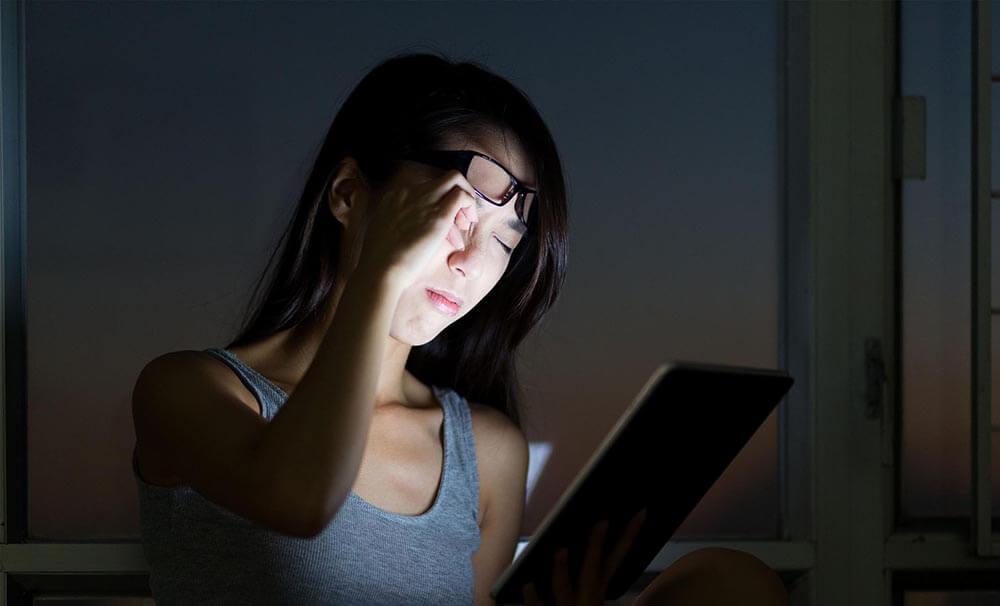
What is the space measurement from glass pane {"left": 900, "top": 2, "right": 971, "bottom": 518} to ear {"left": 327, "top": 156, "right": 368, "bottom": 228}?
106cm

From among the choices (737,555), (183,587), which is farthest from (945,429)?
(183,587)

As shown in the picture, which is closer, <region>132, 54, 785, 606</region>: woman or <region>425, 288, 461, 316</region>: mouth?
<region>132, 54, 785, 606</region>: woman

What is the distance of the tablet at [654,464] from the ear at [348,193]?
497mm

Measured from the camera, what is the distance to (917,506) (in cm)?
177

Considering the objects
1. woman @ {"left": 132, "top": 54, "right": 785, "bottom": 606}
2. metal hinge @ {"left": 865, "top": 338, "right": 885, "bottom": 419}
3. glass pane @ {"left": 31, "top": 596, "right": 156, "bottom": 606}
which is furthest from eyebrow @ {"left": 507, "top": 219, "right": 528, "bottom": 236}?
glass pane @ {"left": 31, "top": 596, "right": 156, "bottom": 606}

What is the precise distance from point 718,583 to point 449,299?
1.73 feet

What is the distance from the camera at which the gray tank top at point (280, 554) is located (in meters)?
1.21

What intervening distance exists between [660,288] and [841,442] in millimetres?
437

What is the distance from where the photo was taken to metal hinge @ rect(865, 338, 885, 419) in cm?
168

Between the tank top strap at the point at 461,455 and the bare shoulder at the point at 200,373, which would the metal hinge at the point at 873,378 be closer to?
the tank top strap at the point at 461,455

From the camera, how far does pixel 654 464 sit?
114 centimetres

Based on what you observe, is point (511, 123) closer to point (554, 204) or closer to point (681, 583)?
point (554, 204)

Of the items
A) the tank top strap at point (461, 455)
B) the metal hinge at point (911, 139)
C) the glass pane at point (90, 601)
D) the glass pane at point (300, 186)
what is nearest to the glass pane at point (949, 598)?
the glass pane at point (300, 186)

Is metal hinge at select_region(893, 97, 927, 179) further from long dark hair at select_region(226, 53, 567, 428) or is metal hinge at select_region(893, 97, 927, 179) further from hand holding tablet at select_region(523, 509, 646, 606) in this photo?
hand holding tablet at select_region(523, 509, 646, 606)
